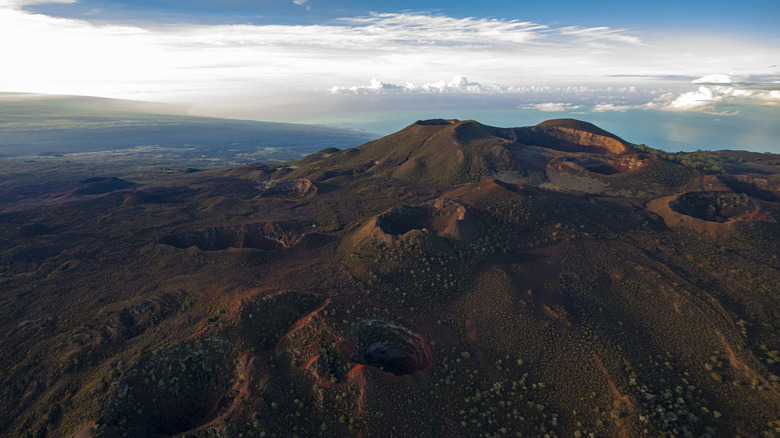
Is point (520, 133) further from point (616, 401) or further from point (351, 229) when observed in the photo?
point (616, 401)

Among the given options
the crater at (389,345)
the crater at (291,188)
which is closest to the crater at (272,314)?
the crater at (389,345)

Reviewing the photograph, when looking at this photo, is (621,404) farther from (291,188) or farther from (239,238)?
(291,188)

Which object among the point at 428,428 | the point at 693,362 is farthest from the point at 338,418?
the point at 693,362

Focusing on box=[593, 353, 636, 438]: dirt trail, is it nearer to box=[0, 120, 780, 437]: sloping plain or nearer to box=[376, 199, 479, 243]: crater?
box=[0, 120, 780, 437]: sloping plain

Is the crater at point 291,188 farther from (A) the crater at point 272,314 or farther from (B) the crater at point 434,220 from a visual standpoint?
(A) the crater at point 272,314

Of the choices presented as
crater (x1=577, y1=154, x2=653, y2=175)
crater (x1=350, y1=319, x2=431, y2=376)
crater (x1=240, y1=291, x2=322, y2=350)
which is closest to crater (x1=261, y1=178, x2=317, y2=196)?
crater (x1=240, y1=291, x2=322, y2=350)
